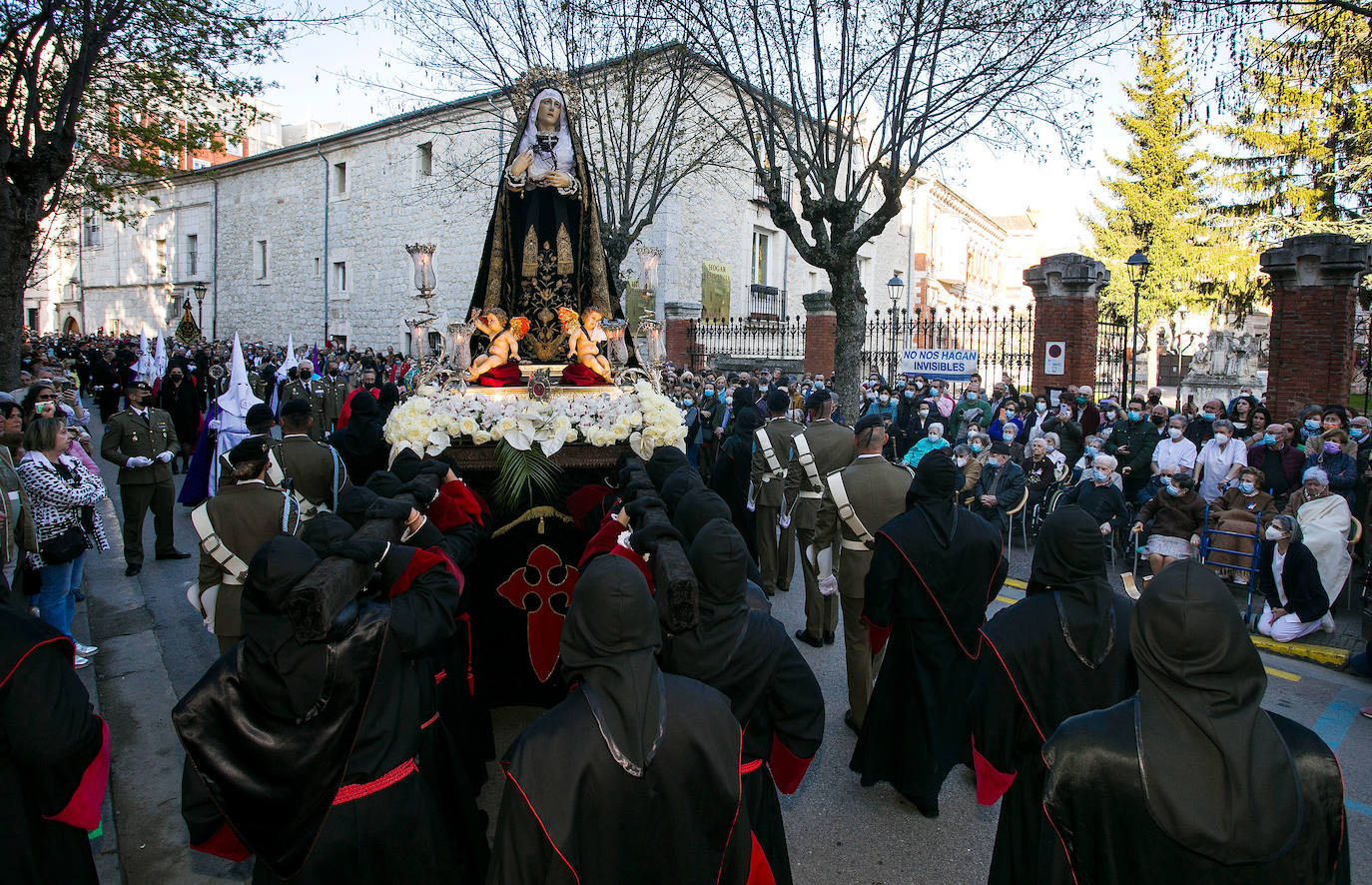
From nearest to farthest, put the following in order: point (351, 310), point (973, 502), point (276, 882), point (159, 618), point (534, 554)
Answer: point (276, 882) → point (534, 554) → point (159, 618) → point (973, 502) → point (351, 310)

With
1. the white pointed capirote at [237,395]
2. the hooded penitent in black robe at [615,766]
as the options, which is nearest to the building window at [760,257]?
the white pointed capirote at [237,395]

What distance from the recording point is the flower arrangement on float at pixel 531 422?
5191mm

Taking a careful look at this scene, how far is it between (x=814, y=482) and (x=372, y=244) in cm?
2965

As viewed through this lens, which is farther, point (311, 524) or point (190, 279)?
point (190, 279)

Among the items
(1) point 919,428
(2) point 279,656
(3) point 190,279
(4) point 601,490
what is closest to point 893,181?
(1) point 919,428

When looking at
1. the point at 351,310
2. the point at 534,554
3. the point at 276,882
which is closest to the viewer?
the point at 276,882

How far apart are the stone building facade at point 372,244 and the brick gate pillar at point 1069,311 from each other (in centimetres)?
818

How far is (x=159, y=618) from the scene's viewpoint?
25.5ft

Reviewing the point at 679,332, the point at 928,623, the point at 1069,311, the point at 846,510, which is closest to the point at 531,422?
the point at 846,510

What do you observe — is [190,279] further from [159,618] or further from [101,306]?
[159,618]

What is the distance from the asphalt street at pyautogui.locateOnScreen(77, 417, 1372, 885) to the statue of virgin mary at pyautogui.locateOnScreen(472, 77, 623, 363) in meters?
3.08

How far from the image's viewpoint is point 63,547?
6.06 m

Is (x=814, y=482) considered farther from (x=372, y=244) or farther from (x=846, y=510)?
(x=372, y=244)

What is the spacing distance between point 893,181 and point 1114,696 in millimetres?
12012
